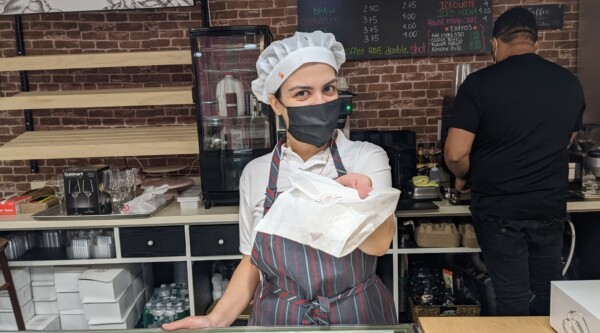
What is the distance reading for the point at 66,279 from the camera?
319cm

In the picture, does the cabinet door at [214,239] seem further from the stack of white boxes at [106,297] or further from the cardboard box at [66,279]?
the cardboard box at [66,279]

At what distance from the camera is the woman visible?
5.09 feet

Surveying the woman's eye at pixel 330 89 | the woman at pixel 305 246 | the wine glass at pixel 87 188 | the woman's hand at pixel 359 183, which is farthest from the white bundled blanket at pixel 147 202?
the woman's hand at pixel 359 183

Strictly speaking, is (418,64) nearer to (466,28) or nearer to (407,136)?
(466,28)

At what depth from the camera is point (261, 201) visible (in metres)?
1.75

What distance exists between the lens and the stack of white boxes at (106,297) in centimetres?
306

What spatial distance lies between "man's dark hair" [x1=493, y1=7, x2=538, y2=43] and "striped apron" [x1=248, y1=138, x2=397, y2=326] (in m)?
1.42

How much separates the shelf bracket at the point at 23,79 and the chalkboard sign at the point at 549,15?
12.9ft

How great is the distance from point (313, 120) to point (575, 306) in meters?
0.91

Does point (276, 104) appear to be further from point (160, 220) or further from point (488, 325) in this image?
point (160, 220)

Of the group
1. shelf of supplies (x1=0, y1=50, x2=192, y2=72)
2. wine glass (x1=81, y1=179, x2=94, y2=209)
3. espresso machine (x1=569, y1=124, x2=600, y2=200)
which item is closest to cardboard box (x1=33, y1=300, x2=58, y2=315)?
wine glass (x1=81, y1=179, x2=94, y2=209)

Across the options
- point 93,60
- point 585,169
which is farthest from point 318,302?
point 93,60

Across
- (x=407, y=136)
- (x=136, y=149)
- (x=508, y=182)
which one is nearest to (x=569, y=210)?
(x=508, y=182)

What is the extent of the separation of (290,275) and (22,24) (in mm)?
3409
